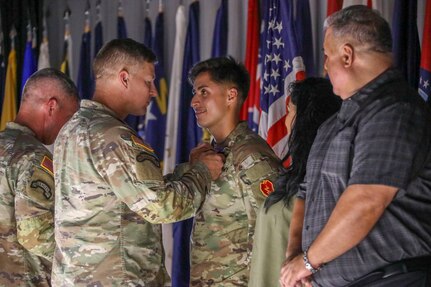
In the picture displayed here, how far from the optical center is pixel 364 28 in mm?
2084

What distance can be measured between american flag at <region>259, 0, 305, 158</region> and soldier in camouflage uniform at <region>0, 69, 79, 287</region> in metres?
1.19

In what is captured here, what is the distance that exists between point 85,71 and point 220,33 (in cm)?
128

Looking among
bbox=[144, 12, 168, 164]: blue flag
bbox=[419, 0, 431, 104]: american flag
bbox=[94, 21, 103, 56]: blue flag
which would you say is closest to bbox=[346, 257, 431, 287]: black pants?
bbox=[419, 0, 431, 104]: american flag

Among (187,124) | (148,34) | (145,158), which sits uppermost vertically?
(148,34)

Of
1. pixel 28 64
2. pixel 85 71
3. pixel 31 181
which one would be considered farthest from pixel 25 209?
pixel 28 64

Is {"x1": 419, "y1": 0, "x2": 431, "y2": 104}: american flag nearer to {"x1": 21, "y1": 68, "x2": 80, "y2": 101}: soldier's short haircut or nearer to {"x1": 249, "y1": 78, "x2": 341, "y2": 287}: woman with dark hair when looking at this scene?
{"x1": 249, "y1": 78, "x2": 341, "y2": 287}: woman with dark hair

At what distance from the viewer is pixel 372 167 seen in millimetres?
1939

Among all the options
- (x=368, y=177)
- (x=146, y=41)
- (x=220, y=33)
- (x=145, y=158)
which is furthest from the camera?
(x=146, y=41)

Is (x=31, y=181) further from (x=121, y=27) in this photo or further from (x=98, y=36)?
(x=98, y=36)

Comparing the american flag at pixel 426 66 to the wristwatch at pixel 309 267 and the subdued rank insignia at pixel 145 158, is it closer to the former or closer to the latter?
the subdued rank insignia at pixel 145 158

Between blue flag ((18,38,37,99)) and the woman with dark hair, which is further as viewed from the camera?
Result: blue flag ((18,38,37,99))

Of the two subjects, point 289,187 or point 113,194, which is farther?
point 113,194

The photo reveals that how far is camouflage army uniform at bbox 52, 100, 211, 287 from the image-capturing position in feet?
8.68

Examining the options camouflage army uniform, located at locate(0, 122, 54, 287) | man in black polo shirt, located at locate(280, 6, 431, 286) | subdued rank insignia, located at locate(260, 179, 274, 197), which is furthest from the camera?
camouflage army uniform, located at locate(0, 122, 54, 287)
